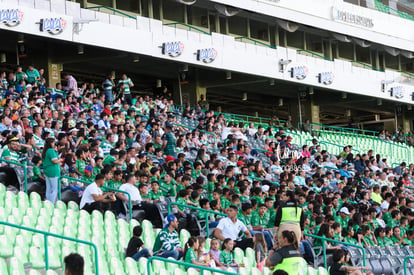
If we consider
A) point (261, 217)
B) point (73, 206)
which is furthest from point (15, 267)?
point (261, 217)

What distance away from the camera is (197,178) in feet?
52.5

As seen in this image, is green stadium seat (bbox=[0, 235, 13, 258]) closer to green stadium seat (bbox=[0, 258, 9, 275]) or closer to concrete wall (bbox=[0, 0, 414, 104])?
green stadium seat (bbox=[0, 258, 9, 275])

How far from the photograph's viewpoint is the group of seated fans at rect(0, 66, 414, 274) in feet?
40.9

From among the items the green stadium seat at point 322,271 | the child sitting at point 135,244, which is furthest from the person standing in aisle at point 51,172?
the green stadium seat at point 322,271

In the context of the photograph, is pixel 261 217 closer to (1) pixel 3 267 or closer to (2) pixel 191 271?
(2) pixel 191 271

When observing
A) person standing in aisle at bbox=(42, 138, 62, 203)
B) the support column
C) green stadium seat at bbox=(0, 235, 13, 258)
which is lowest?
green stadium seat at bbox=(0, 235, 13, 258)

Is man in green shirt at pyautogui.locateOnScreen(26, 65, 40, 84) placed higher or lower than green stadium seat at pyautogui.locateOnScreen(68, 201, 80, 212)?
higher

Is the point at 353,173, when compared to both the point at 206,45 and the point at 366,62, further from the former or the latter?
the point at 366,62

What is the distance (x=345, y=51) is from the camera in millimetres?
38750

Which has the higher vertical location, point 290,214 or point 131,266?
point 290,214

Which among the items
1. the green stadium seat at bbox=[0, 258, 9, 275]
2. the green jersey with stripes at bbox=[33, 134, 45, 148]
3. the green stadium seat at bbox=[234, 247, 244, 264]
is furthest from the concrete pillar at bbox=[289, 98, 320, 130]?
the green stadium seat at bbox=[0, 258, 9, 275]

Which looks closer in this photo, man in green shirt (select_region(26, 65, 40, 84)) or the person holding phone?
the person holding phone

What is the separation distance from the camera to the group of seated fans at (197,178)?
12.5 metres

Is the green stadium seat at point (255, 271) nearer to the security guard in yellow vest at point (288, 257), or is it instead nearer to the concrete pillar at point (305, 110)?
the security guard in yellow vest at point (288, 257)
